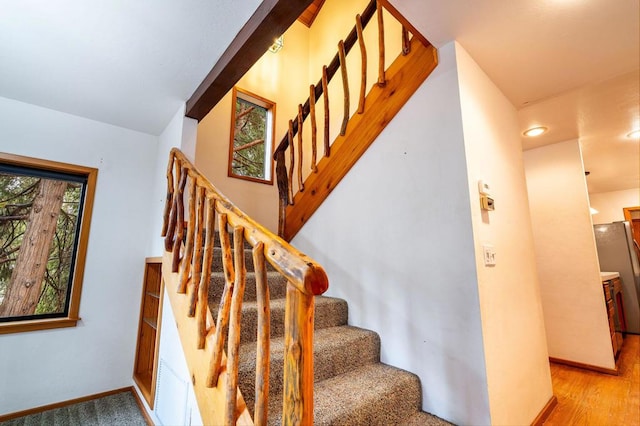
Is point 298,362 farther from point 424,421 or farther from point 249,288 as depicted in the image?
point 249,288

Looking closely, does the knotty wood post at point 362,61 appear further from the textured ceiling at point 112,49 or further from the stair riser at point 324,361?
the stair riser at point 324,361

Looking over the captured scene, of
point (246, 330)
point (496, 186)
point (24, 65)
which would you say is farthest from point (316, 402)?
point (24, 65)

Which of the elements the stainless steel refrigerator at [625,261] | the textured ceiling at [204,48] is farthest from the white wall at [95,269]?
the stainless steel refrigerator at [625,261]

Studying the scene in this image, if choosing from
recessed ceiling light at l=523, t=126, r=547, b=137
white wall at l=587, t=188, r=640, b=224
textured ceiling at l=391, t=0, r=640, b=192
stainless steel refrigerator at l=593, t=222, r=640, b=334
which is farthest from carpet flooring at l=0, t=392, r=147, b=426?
white wall at l=587, t=188, r=640, b=224

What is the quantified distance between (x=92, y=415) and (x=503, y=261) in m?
3.36

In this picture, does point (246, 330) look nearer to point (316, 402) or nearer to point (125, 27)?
point (316, 402)

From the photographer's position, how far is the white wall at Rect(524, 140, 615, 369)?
3.07m

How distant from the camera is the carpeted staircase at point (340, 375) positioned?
1430mm

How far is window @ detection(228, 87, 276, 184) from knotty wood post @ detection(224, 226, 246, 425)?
2.55 meters

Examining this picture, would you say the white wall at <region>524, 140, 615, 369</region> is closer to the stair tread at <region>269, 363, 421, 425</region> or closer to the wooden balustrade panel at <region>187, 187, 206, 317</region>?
the stair tread at <region>269, 363, 421, 425</region>

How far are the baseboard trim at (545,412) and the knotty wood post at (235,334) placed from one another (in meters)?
2.00

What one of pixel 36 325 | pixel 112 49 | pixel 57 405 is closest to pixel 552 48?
pixel 112 49

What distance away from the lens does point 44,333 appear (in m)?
2.47

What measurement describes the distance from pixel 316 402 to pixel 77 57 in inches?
107
